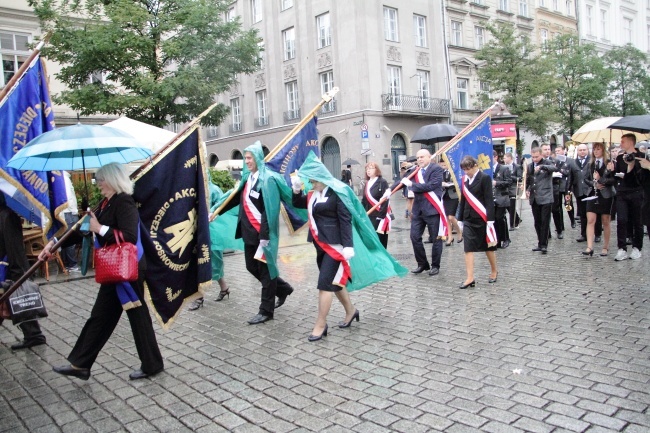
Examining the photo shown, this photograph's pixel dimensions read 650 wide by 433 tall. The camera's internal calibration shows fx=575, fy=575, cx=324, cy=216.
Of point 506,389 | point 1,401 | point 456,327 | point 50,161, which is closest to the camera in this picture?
point 506,389

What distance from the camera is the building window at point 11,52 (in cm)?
2069

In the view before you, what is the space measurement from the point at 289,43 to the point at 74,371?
32908mm

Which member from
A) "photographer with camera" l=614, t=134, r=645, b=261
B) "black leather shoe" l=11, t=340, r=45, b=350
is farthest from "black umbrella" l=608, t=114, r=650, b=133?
"black leather shoe" l=11, t=340, r=45, b=350

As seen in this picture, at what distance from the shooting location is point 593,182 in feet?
32.9

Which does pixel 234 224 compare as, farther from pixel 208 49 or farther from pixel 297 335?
pixel 208 49

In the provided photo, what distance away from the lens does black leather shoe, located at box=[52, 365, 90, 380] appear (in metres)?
4.57

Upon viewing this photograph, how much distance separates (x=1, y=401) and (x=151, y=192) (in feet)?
6.48

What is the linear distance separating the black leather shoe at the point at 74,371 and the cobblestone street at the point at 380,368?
88 millimetres

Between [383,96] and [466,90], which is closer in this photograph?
[383,96]

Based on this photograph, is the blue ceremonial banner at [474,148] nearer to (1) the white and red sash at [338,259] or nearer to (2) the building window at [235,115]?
(1) the white and red sash at [338,259]

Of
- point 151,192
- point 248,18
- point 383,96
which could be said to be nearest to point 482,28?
Result: point 383,96

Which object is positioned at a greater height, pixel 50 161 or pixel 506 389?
pixel 50 161

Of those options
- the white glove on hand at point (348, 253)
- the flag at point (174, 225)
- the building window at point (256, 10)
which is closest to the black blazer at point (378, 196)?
the white glove on hand at point (348, 253)

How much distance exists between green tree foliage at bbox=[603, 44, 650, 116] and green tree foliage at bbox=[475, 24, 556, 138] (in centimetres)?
1212
